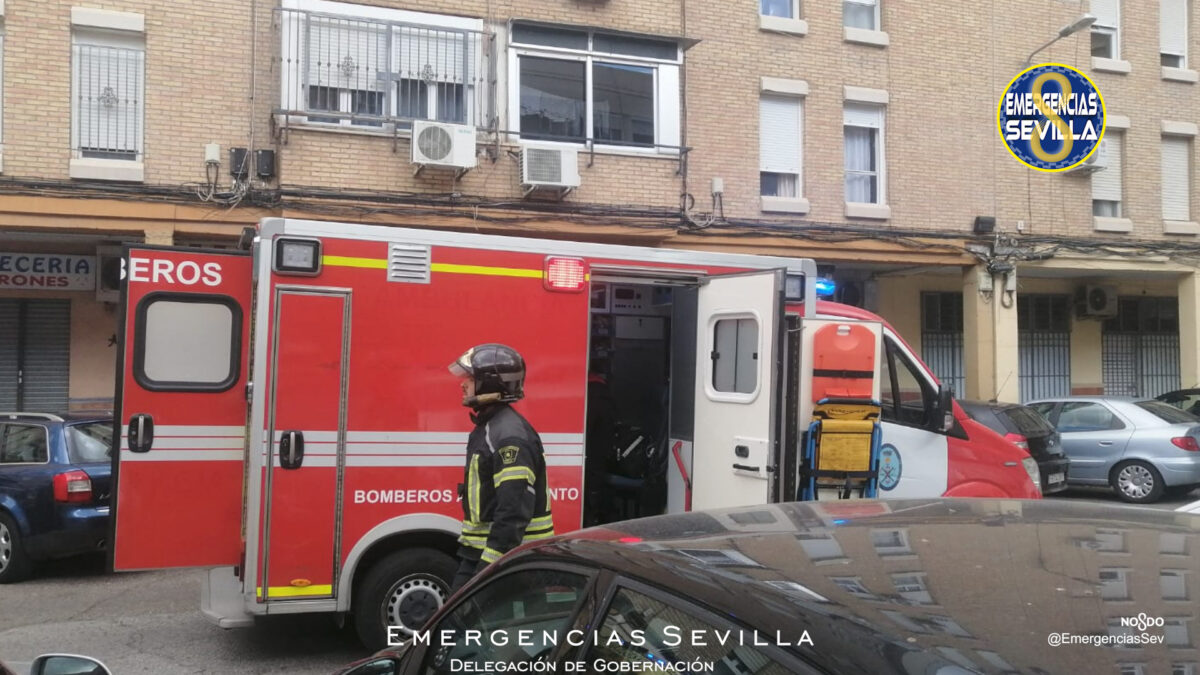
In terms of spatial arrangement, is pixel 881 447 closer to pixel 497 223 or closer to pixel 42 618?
pixel 42 618

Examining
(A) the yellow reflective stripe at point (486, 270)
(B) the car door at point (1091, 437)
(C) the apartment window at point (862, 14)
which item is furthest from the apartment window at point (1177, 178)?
(A) the yellow reflective stripe at point (486, 270)

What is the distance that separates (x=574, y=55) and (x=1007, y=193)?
808 cm

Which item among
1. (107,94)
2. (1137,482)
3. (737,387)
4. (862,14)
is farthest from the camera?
(862,14)

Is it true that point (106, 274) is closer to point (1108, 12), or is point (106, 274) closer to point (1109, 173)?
point (1109, 173)

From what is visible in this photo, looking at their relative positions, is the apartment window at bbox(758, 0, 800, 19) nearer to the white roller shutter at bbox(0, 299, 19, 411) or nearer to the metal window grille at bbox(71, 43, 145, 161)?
the metal window grille at bbox(71, 43, 145, 161)


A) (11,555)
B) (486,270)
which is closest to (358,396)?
(486,270)

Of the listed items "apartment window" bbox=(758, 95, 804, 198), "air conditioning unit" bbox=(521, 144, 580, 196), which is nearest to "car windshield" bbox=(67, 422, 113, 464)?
"air conditioning unit" bbox=(521, 144, 580, 196)

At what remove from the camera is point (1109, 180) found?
17.3m

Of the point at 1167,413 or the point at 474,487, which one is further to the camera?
the point at 1167,413

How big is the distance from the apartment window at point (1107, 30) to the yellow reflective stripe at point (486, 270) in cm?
1567

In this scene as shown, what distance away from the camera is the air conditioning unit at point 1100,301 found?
1900cm

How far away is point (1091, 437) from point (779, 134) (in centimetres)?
638

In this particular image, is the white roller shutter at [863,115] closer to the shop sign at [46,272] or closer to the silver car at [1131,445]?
the silver car at [1131,445]

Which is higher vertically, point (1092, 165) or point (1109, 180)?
point (1092, 165)
